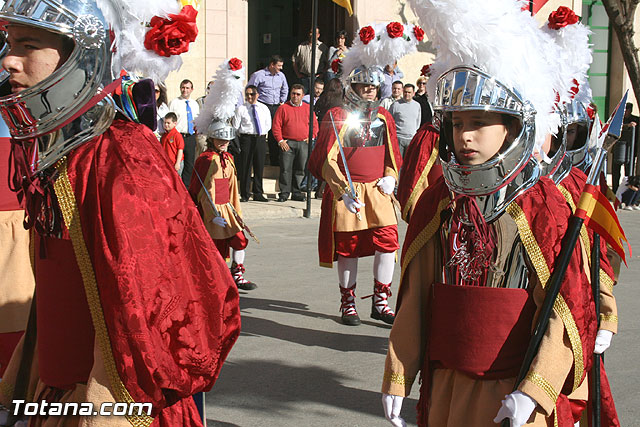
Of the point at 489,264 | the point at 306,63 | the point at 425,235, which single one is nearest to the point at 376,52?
the point at 425,235

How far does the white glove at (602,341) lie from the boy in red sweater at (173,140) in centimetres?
881

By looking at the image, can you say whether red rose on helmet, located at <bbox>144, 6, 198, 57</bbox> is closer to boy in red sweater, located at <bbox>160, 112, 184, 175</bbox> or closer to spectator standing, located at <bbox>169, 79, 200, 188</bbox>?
boy in red sweater, located at <bbox>160, 112, 184, 175</bbox>

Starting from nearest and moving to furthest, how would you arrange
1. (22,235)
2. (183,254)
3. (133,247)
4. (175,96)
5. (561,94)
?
(133,247) < (183,254) < (561,94) < (22,235) < (175,96)

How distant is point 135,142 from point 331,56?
1235 cm

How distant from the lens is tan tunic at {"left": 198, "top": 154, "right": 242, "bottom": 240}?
7.85 metres

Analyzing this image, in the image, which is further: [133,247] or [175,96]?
[175,96]

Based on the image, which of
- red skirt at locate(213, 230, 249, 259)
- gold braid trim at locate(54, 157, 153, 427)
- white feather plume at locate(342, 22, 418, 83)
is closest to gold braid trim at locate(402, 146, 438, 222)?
white feather plume at locate(342, 22, 418, 83)

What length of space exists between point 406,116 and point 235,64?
5482 mm

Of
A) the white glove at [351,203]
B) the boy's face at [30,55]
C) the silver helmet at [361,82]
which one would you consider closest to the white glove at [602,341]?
the boy's face at [30,55]

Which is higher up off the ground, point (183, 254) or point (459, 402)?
point (183, 254)

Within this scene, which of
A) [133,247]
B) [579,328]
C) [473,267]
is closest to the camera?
[133,247]

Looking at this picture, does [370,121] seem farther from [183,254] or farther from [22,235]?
[183,254]

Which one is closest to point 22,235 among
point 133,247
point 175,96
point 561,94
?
point 133,247

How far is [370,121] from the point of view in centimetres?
698
